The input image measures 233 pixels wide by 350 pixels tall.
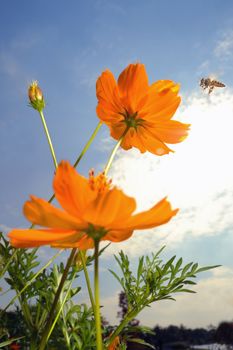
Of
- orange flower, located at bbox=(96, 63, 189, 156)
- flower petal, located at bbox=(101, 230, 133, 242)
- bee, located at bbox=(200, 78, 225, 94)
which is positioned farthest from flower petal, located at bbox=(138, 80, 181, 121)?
bee, located at bbox=(200, 78, 225, 94)

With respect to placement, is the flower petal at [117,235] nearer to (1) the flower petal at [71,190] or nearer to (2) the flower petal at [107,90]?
(1) the flower petal at [71,190]

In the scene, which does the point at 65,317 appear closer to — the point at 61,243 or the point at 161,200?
the point at 61,243

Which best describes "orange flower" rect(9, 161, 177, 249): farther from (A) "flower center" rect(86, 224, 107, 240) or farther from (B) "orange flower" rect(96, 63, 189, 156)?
(B) "orange flower" rect(96, 63, 189, 156)

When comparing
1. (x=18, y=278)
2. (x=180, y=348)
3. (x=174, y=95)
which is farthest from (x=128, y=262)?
(x=180, y=348)

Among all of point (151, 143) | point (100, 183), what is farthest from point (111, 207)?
point (151, 143)

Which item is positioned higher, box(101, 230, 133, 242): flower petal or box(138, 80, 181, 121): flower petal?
box(138, 80, 181, 121): flower petal
